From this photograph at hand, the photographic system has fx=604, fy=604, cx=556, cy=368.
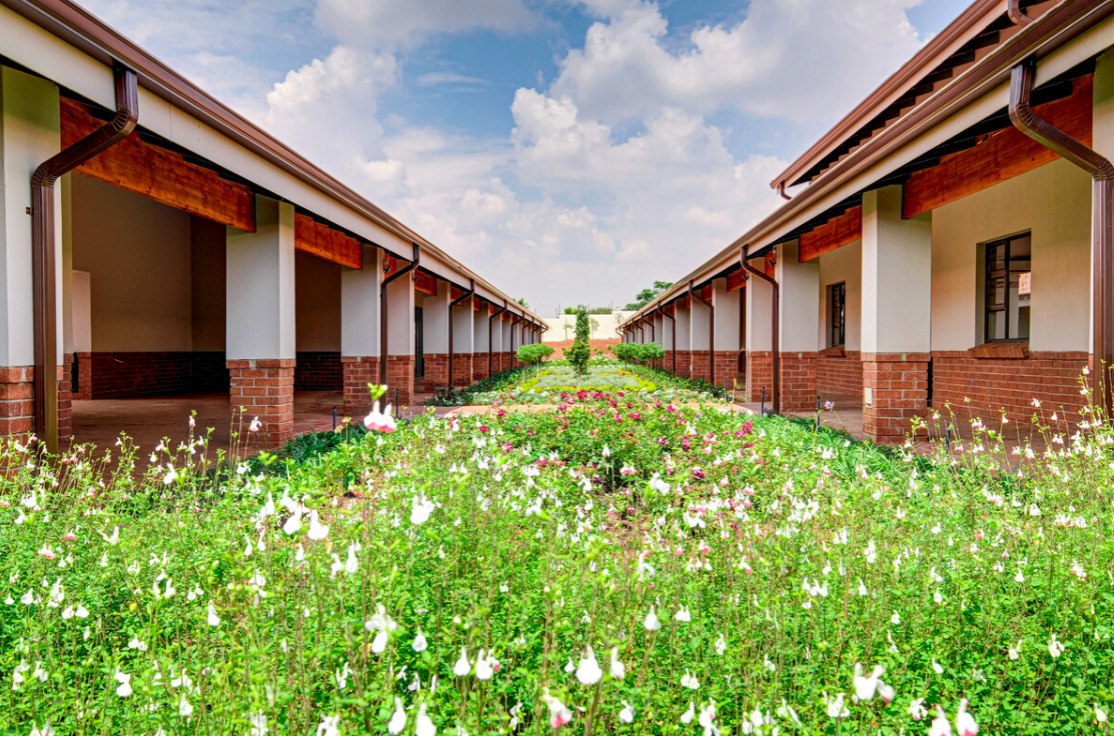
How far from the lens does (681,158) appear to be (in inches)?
701

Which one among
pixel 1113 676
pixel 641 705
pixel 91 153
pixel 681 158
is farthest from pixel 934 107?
pixel 681 158

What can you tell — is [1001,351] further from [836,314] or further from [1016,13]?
[836,314]

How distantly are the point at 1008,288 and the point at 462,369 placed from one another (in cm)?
1124

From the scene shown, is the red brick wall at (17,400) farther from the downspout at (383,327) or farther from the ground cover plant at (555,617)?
the downspout at (383,327)

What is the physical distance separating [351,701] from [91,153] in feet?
14.2

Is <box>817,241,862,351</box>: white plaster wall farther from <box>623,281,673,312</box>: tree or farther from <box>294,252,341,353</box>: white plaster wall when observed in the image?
<box>623,281,673,312</box>: tree

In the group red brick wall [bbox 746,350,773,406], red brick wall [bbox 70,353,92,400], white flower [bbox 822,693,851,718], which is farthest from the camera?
red brick wall [bbox 70,353,92,400]

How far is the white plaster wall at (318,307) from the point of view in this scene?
50.9ft

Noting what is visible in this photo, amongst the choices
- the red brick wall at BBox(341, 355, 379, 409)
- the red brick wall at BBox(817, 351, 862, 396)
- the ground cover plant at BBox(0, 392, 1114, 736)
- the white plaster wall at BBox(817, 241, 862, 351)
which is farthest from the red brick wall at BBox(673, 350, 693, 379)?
the ground cover plant at BBox(0, 392, 1114, 736)

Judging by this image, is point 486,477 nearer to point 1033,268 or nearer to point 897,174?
point 897,174

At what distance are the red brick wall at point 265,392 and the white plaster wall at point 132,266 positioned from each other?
22.1ft

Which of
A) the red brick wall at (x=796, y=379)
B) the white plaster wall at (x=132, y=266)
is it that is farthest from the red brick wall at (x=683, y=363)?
the white plaster wall at (x=132, y=266)

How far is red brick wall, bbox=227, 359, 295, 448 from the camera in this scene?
6.46 m

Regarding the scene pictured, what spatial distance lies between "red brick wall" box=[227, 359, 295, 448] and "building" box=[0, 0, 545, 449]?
0.9 inches
